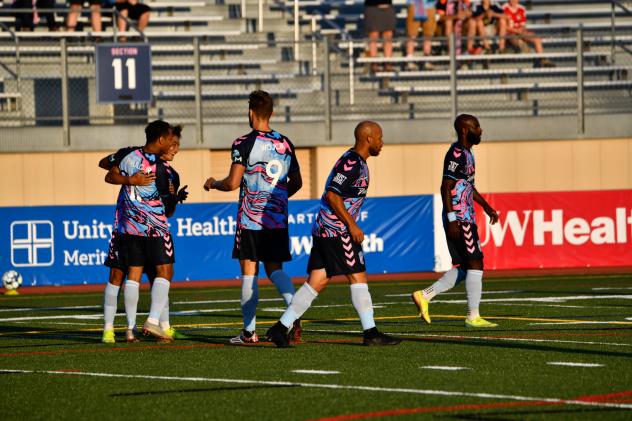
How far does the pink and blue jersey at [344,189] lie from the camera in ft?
38.1

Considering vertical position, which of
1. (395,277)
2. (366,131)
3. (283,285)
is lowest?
(395,277)

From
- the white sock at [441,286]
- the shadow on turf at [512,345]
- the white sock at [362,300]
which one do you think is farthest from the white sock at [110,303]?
the white sock at [441,286]

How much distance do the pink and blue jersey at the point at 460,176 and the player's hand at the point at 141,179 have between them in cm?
305

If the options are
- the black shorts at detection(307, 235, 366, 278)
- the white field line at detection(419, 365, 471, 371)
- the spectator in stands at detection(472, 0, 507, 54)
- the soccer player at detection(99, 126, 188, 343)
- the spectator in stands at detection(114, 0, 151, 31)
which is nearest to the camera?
the white field line at detection(419, 365, 471, 371)

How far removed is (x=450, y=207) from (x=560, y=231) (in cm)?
1263

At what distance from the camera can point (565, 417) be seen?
25.7ft

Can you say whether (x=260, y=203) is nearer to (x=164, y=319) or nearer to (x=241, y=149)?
(x=241, y=149)

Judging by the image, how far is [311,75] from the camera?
1115 inches

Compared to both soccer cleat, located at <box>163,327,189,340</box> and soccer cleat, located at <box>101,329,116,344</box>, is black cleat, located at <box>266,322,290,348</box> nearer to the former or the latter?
soccer cleat, located at <box>163,327,189,340</box>

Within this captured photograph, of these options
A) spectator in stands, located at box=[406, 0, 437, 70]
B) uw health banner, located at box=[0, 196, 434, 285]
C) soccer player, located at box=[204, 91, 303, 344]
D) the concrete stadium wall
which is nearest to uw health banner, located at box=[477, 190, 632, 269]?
uw health banner, located at box=[0, 196, 434, 285]

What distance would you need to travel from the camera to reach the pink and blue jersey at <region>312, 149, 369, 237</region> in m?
11.6

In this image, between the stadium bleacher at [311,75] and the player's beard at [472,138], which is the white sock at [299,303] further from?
the stadium bleacher at [311,75]

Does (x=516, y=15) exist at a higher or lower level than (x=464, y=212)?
higher

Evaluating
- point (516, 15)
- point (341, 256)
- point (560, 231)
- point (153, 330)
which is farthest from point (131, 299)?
A: point (516, 15)
